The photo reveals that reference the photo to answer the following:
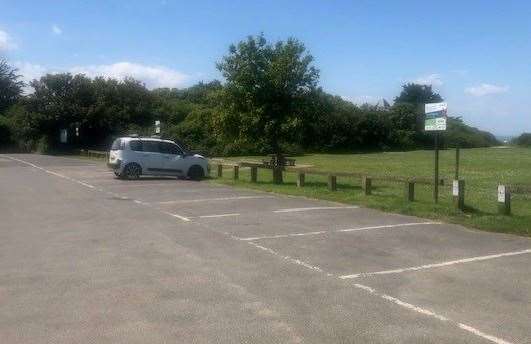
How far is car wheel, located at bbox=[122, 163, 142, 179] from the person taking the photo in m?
26.0

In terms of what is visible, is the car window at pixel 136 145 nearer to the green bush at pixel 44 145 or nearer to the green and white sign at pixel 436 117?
the green and white sign at pixel 436 117

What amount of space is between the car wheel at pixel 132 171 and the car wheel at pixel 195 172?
2042 mm

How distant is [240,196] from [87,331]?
1300cm

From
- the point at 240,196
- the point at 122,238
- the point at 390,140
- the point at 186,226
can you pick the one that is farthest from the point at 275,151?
the point at 390,140

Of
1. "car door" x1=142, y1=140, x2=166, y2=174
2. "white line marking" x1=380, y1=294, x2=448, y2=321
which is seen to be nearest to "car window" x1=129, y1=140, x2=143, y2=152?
"car door" x1=142, y1=140, x2=166, y2=174

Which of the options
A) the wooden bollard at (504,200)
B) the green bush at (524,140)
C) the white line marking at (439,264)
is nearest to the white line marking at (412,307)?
the white line marking at (439,264)

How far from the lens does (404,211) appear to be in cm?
1473

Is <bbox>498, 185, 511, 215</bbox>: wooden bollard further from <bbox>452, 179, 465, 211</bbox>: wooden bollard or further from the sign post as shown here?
the sign post

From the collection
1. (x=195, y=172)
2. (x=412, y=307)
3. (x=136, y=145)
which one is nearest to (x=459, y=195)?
(x=412, y=307)

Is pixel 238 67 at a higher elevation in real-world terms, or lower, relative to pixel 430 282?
higher

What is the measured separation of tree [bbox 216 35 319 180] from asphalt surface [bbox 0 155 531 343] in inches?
342

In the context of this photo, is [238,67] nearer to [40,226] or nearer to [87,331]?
[40,226]

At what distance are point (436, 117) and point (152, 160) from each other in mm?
13909

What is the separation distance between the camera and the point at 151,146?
26625mm
